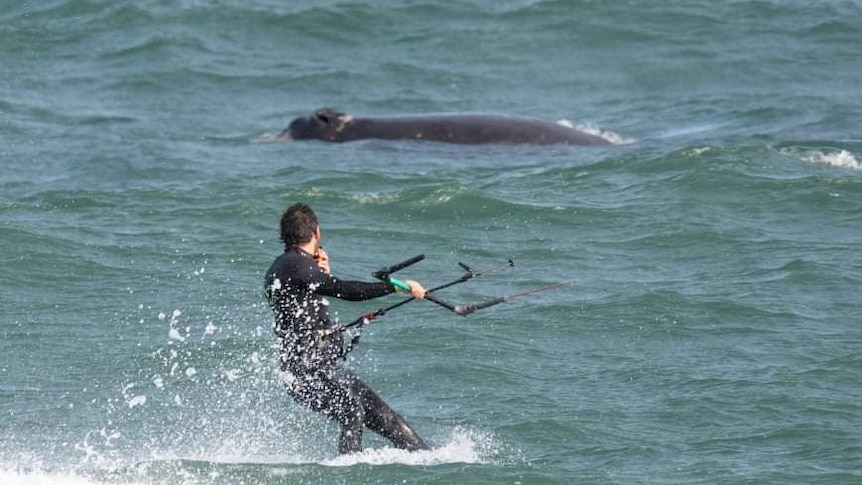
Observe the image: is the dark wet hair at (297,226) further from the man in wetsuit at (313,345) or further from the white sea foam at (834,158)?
the white sea foam at (834,158)

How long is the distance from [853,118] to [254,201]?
8.00m

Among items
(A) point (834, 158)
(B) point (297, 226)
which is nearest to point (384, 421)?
(B) point (297, 226)

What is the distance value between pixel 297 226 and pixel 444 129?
10508mm

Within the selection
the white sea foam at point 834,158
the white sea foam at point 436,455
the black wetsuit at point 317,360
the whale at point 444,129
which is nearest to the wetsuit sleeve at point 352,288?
the black wetsuit at point 317,360

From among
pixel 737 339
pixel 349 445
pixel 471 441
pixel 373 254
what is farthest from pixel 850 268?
pixel 349 445

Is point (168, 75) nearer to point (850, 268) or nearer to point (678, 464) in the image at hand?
point (850, 268)

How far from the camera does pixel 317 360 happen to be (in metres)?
10.3

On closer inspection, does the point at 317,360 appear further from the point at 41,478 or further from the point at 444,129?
the point at 444,129

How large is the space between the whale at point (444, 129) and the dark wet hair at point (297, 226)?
1027 cm

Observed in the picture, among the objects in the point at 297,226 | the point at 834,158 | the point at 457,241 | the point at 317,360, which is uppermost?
the point at 297,226

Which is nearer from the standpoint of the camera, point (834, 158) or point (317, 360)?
point (317, 360)

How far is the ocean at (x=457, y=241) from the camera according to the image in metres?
11.3

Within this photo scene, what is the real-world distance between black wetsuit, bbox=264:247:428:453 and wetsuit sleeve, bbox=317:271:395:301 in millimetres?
12

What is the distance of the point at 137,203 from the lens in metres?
18.1
